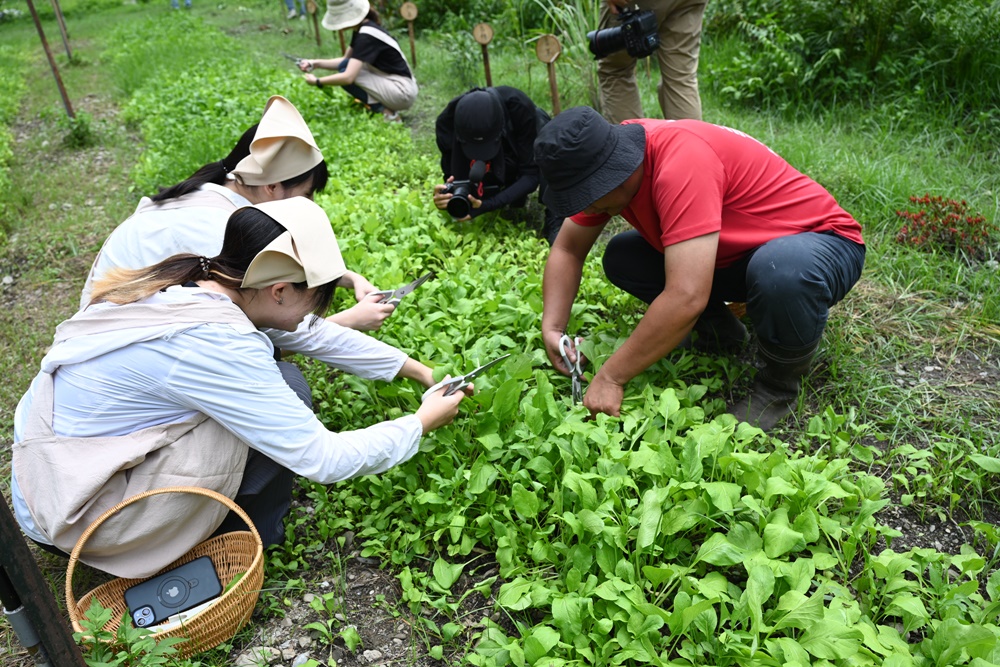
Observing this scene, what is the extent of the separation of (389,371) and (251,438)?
0.76 meters

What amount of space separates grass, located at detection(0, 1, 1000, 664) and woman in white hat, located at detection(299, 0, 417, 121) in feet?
0.81

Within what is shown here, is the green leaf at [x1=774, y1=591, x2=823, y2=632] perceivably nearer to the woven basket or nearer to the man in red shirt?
the man in red shirt

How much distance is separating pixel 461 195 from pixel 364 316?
143 centimetres

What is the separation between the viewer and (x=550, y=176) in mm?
2277

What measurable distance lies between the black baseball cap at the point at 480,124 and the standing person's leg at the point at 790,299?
1.86 metres

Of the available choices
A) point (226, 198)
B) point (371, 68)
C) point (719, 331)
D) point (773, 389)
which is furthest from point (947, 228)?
point (371, 68)

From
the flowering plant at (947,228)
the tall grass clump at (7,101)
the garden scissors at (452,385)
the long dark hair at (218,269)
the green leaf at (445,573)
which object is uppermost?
the long dark hair at (218,269)

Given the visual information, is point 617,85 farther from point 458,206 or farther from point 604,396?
point 604,396

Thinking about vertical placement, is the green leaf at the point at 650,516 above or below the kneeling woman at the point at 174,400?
below

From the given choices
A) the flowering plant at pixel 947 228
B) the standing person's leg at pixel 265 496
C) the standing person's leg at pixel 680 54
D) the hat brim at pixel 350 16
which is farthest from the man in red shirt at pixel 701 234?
the hat brim at pixel 350 16

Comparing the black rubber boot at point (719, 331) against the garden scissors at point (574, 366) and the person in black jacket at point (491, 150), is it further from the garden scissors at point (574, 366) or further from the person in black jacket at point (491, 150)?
the person in black jacket at point (491, 150)

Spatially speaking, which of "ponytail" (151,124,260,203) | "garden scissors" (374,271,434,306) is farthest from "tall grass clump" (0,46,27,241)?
"garden scissors" (374,271,434,306)

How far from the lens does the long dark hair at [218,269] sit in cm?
192

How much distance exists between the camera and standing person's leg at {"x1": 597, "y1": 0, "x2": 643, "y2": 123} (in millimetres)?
4418
